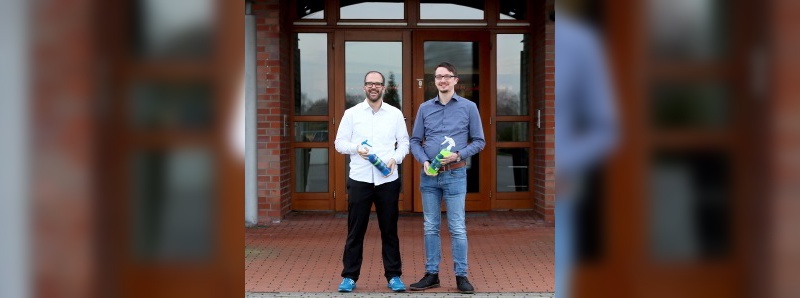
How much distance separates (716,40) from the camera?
1.45m

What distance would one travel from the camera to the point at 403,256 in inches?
282

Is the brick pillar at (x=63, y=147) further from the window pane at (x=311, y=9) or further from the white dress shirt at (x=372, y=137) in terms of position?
the window pane at (x=311, y=9)

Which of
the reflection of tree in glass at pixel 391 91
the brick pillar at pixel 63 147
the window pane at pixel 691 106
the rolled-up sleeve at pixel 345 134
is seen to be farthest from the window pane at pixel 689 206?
the reflection of tree in glass at pixel 391 91

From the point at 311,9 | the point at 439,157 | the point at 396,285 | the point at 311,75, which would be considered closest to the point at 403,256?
the point at 396,285

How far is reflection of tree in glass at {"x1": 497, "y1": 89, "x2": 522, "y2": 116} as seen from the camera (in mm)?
9914

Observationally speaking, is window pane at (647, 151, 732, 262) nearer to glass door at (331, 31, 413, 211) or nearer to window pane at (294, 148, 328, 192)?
glass door at (331, 31, 413, 211)

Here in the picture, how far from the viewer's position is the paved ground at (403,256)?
18.6 ft

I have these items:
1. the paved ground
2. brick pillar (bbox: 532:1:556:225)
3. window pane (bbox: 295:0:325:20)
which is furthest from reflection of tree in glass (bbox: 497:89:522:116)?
window pane (bbox: 295:0:325:20)

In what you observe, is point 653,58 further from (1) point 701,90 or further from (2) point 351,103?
(2) point 351,103

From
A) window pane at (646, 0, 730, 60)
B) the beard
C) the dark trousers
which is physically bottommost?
the dark trousers

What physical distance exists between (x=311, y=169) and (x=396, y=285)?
462 centimetres

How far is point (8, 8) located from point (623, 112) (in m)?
1.19

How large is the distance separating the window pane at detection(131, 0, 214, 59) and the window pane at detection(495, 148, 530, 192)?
8.67 metres

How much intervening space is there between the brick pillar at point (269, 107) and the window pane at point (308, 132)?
61 centimetres
